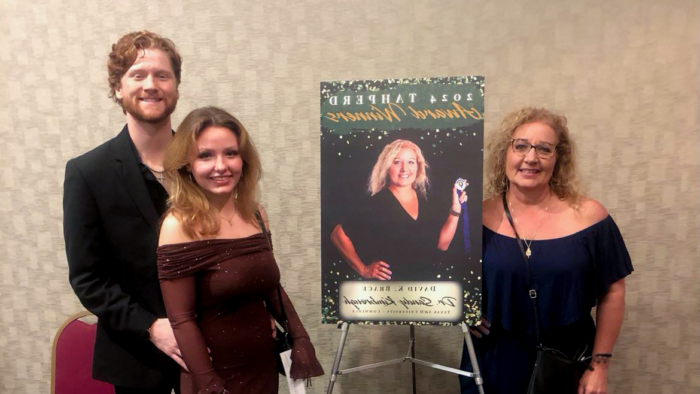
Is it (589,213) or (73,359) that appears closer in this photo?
(589,213)

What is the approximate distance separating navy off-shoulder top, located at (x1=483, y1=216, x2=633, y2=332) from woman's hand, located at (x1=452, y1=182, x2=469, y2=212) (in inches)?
8.0

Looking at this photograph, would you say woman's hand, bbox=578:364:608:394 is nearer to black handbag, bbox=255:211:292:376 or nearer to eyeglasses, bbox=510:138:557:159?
eyeglasses, bbox=510:138:557:159

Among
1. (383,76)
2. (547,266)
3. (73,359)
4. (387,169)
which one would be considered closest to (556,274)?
(547,266)

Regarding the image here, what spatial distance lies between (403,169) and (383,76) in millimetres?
800

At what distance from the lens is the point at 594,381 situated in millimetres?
1517

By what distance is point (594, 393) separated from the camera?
4.99 ft

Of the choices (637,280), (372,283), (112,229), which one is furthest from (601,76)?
(112,229)

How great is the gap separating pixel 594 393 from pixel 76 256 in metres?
1.70

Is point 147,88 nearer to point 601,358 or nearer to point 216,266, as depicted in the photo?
point 216,266

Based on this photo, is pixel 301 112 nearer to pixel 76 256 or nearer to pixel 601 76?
pixel 76 256

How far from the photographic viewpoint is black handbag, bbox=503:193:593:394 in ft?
4.81

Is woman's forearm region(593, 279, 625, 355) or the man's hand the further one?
woman's forearm region(593, 279, 625, 355)

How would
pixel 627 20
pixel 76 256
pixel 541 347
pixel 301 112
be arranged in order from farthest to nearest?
pixel 301 112 → pixel 627 20 → pixel 541 347 → pixel 76 256

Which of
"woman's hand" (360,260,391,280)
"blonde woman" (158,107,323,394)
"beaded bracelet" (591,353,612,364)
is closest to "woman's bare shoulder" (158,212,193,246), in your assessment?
"blonde woman" (158,107,323,394)
